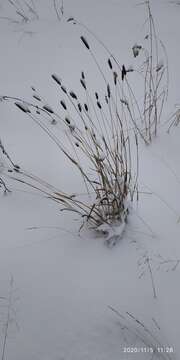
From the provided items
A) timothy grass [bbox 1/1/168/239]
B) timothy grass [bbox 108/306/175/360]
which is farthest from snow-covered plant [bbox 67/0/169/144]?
timothy grass [bbox 108/306/175/360]

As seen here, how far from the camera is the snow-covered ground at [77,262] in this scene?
2.42ft

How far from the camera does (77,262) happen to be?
869mm

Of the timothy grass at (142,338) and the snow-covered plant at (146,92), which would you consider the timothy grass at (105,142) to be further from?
the timothy grass at (142,338)

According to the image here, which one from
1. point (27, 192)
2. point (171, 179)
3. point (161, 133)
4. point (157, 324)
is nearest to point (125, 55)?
point (161, 133)

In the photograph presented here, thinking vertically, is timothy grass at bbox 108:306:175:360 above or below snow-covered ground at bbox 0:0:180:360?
below

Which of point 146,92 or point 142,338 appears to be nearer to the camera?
point 142,338

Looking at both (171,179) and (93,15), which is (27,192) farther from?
(93,15)

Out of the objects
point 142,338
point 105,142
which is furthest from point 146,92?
point 142,338

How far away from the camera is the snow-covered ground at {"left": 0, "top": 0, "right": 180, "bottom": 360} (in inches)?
29.1

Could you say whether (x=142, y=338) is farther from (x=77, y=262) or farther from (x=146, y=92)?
(x=146, y=92)

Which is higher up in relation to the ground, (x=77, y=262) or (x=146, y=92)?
(x=146, y=92)

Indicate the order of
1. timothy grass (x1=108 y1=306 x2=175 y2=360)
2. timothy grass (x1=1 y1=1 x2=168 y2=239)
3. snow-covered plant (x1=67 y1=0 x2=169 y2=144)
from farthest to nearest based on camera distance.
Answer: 1. snow-covered plant (x1=67 y1=0 x2=169 y2=144)
2. timothy grass (x1=1 y1=1 x2=168 y2=239)
3. timothy grass (x1=108 y1=306 x2=175 y2=360)

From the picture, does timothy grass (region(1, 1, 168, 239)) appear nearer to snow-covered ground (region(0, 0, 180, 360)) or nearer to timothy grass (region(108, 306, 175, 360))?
snow-covered ground (region(0, 0, 180, 360))

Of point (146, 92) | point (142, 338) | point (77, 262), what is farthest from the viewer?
point (146, 92)
